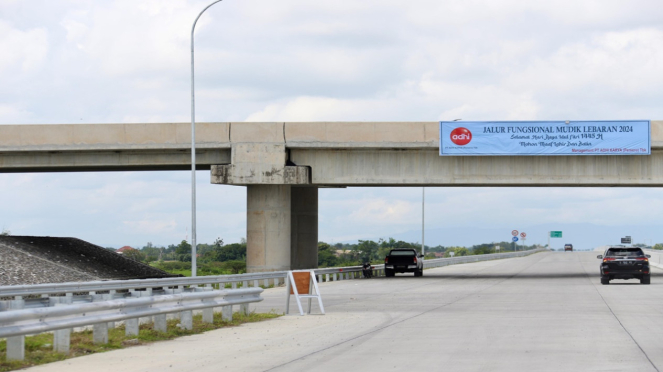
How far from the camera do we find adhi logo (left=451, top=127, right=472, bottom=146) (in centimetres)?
4328

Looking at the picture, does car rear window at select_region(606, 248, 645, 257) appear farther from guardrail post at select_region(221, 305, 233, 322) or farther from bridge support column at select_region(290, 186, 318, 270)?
guardrail post at select_region(221, 305, 233, 322)

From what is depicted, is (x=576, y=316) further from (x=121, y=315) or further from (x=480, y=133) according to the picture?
(x=480, y=133)

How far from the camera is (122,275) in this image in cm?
4253

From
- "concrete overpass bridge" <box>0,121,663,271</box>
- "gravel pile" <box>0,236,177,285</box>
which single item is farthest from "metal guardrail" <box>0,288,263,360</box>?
"concrete overpass bridge" <box>0,121,663,271</box>

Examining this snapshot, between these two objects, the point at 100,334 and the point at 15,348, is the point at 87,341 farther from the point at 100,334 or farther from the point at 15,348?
the point at 15,348

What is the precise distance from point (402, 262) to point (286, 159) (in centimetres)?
1040

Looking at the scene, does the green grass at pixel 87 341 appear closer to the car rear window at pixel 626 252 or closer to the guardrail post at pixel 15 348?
the guardrail post at pixel 15 348

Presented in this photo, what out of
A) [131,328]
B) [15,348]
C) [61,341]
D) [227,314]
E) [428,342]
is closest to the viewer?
[15,348]

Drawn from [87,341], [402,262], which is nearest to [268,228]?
[402,262]

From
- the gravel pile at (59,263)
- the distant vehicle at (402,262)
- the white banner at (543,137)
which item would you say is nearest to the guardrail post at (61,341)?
the gravel pile at (59,263)

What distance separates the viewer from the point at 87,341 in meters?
14.9

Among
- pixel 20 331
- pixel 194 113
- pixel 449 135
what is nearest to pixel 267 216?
pixel 194 113

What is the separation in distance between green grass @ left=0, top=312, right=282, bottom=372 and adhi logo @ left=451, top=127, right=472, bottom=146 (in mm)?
25479

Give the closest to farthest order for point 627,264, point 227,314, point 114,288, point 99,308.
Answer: point 99,308 → point 227,314 → point 114,288 → point 627,264
